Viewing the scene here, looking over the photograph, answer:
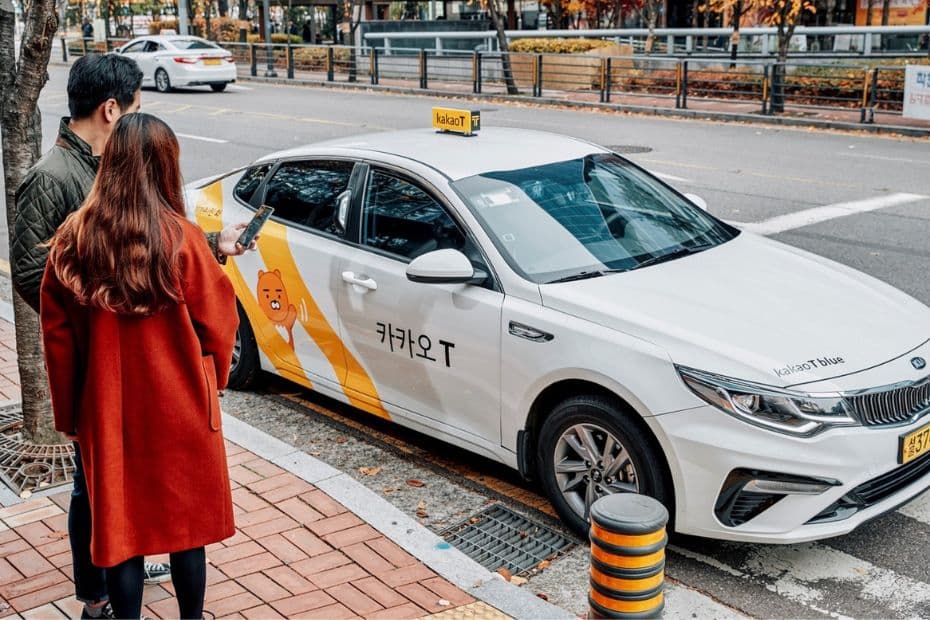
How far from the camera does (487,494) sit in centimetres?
513

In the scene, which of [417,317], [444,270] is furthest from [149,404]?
[417,317]

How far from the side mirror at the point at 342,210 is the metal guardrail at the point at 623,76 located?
16.3m

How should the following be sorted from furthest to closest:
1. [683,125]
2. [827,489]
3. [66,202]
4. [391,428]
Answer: [683,125] < [391,428] < [827,489] < [66,202]

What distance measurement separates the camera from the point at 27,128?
16.3ft

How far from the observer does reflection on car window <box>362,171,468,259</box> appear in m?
5.14

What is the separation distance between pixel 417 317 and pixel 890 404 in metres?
2.15

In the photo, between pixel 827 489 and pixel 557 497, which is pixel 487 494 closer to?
pixel 557 497

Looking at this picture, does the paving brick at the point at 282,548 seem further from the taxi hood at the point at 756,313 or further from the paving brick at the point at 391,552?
the taxi hood at the point at 756,313

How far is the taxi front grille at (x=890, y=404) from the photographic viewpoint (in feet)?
13.2

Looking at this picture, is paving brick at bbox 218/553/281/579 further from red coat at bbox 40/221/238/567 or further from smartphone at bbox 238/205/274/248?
smartphone at bbox 238/205/274/248

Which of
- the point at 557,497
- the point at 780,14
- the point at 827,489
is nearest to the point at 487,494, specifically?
the point at 557,497

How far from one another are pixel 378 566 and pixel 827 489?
1.76m

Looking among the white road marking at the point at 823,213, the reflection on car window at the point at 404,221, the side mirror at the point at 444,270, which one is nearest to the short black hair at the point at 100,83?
the side mirror at the point at 444,270

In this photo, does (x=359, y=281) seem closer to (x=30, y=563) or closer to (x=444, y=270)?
(x=444, y=270)
